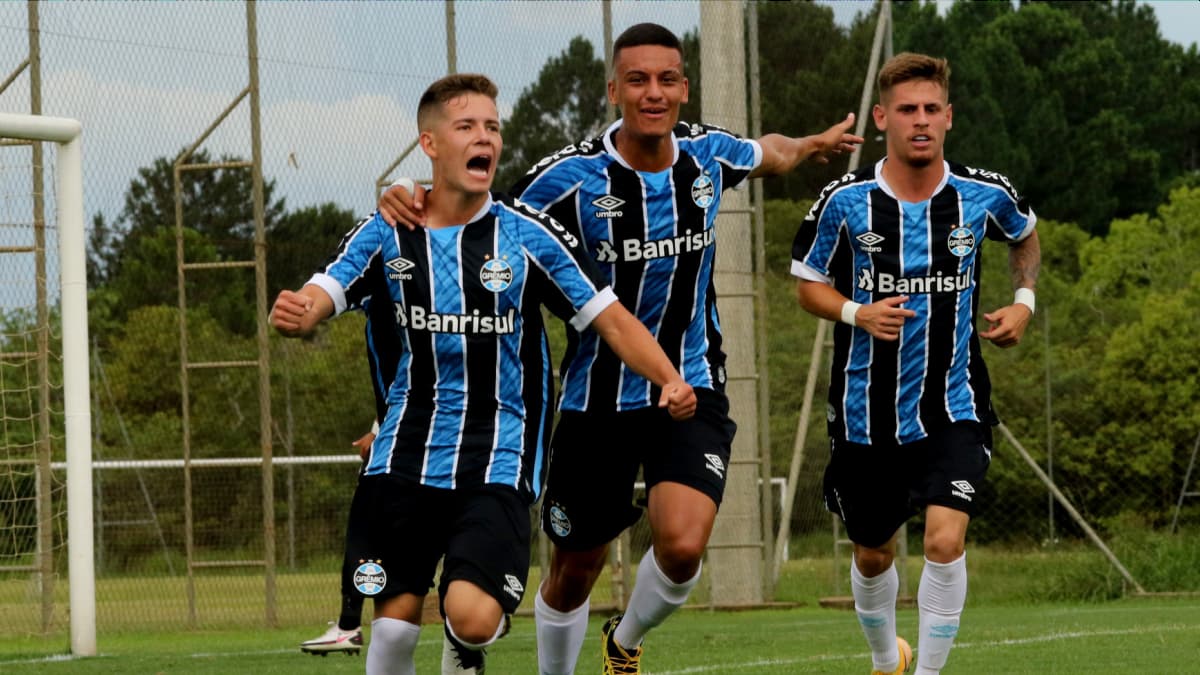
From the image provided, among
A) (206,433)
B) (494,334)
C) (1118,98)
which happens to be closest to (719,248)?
(206,433)

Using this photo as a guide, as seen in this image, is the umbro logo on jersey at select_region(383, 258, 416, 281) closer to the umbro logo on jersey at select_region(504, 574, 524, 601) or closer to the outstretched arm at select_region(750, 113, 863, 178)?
the umbro logo on jersey at select_region(504, 574, 524, 601)

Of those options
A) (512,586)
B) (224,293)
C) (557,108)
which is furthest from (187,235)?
(512,586)

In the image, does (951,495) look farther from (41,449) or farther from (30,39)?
(30,39)

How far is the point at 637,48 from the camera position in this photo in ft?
20.7

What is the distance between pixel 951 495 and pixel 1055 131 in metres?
45.6

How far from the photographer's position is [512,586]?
5.46 meters

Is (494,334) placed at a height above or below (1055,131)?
below

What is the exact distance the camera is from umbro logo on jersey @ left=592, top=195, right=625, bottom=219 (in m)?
6.35

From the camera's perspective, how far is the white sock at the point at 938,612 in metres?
6.72

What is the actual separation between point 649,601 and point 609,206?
1397 millimetres

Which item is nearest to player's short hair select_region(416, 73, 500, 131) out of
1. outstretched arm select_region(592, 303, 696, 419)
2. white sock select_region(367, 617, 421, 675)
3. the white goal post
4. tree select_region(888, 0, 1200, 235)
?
outstretched arm select_region(592, 303, 696, 419)

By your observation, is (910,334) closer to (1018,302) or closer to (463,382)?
(1018,302)

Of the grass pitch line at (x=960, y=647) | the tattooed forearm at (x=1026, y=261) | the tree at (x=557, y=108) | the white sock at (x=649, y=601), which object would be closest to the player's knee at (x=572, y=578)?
the white sock at (x=649, y=601)

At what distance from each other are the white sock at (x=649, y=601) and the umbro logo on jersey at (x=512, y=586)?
1.05 m
